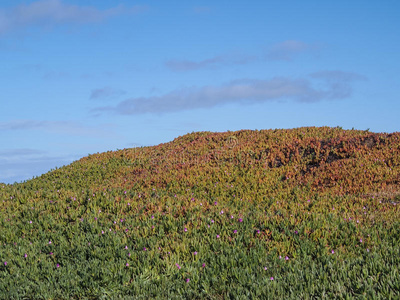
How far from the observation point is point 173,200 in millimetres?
10086

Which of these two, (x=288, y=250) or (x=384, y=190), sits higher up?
(x=384, y=190)

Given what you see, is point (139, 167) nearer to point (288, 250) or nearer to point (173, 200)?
point (173, 200)

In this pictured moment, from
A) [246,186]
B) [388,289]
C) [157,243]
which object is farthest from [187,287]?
[246,186]

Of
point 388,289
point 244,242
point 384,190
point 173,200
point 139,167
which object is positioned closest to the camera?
point 388,289

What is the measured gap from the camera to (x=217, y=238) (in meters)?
7.43

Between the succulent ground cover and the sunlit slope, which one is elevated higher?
the sunlit slope

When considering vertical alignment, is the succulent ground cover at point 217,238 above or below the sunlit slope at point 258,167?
below

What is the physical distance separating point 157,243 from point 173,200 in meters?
2.81

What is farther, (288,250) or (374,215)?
(374,215)

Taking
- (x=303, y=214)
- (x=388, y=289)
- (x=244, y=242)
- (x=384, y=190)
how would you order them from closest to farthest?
(x=388, y=289), (x=244, y=242), (x=303, y=214), (x=384, y=190)

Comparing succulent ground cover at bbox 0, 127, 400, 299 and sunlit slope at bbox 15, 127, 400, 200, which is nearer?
succulent ground cover at bbox 0, 127, 400, 299

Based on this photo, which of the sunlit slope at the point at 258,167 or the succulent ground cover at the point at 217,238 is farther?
the sunlit slope at the point at 258,167

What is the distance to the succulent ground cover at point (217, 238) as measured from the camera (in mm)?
5934

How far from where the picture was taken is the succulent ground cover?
5934mm
